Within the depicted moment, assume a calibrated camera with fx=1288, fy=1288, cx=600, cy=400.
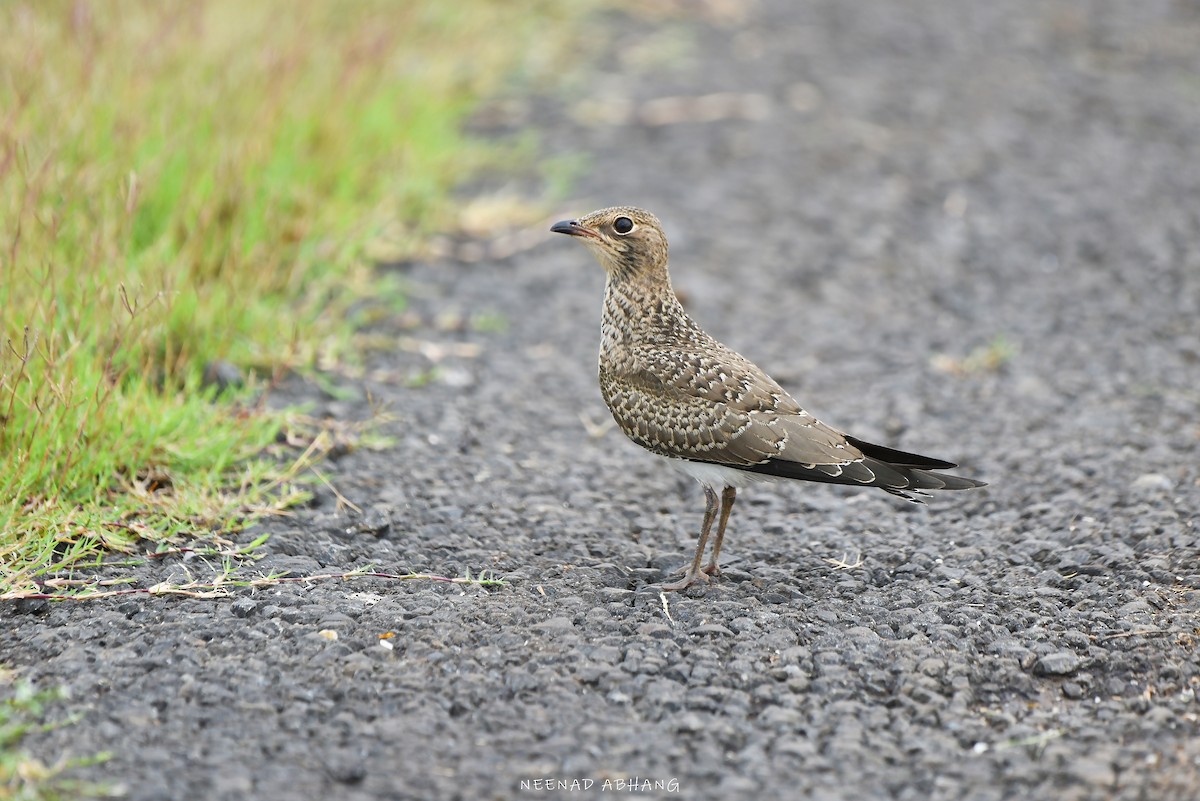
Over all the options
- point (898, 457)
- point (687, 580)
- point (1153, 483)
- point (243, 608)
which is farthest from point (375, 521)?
point (1153, 483)

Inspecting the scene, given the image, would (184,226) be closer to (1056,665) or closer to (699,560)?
(699,560)

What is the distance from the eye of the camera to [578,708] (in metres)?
3.69

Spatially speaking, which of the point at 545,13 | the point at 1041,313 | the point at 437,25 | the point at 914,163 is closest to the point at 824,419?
the point at 1041,313

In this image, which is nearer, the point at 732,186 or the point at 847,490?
the point at 847,490

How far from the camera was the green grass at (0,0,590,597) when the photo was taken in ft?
15.3

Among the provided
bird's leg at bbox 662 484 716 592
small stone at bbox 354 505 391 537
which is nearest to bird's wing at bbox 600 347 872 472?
bird's leg at bbox 662 484 716 592

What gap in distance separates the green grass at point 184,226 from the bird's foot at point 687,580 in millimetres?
1497

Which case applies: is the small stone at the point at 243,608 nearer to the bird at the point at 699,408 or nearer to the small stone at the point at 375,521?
the small stone at the point at 375,521

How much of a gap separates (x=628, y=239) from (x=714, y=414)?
932mm

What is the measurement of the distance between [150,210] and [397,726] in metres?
4.10

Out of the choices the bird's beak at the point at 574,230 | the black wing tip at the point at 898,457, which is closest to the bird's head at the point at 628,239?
the bird's beak at the point at 574,230

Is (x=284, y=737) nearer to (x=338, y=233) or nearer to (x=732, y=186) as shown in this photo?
(x=338, y=233)

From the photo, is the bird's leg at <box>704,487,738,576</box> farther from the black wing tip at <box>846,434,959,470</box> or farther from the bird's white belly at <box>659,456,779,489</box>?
the black wing tip at <box>846,434,959,470</box>

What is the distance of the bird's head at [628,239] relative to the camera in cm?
518
